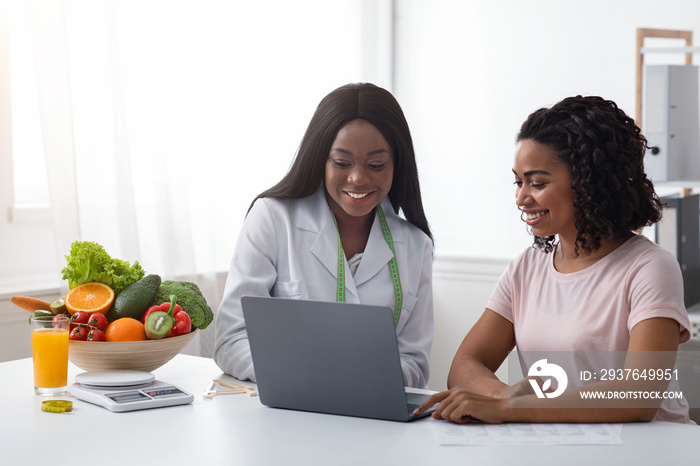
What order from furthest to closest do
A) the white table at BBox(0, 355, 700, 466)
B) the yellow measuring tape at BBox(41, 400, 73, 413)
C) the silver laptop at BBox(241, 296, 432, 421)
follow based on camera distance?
the yellow measuring tape at BBox(41, 400, 73, 413) → the silver laptop at BBox(241, 296, 432, 421) → the white table at BBox(0, 355, 700, 466)

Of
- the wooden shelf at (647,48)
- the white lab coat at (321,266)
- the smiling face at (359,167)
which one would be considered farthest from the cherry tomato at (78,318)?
the wooden shelf at (647,48)

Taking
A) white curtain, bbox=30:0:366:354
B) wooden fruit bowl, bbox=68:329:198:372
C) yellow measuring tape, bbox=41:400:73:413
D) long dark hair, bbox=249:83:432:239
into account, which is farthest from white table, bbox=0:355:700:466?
white curtain, bbox=30:0:366:354

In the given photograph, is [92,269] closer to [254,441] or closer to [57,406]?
[57,406]

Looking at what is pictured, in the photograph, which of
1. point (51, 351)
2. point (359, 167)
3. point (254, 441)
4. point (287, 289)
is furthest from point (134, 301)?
point (359, 167)

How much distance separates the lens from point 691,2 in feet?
10.4

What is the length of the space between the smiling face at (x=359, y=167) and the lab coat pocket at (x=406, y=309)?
0.79 ft

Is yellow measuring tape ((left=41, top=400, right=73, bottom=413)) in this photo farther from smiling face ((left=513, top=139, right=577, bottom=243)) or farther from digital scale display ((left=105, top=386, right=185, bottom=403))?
smiling face ((left=513, top=139, right=577, bottom=243))

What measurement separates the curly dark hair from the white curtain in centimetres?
148

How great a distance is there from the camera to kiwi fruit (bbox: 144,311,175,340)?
1.62 metres

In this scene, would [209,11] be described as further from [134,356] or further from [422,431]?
[422,431]

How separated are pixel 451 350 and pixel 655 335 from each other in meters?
2.25

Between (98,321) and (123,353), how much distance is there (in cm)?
8

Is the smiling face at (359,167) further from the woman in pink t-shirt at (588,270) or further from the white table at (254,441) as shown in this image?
the white table at (254,441)

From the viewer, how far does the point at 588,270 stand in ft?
5.41
